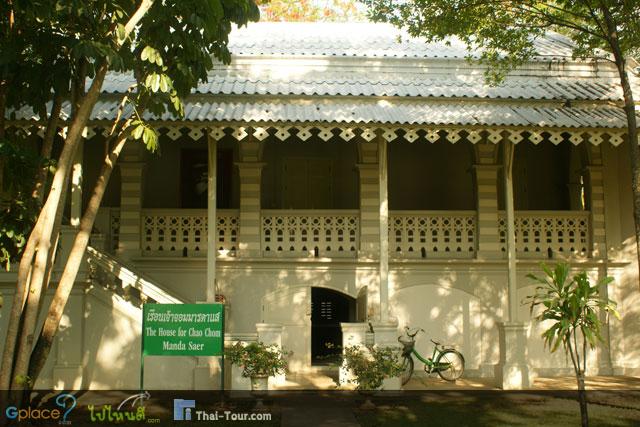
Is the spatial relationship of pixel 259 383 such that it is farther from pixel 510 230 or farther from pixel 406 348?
pixel 510 230

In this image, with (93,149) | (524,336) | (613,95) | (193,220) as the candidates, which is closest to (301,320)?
(193,220)

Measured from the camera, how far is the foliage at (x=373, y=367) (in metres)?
10.8

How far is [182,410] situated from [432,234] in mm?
7279

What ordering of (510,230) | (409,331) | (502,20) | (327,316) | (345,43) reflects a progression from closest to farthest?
1. (502,20)
2. (510,230)
3. (409,331)
4. (327,316)
5. (345,43)

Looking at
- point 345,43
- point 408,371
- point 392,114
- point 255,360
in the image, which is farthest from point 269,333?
point 345,43

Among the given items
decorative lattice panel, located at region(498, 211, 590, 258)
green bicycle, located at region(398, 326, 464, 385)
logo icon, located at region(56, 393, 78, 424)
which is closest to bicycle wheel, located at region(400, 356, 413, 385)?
green bicycle, located at region(398, 326, 464, 385)

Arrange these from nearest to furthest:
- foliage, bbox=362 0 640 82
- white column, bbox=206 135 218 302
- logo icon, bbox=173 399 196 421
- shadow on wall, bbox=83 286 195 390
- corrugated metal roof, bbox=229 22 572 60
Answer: logo icon, bbox=173 399 196 421 < foliage, bbox=362 0 640 82 < shadow on wall, bbox=83 286 195 390 < white column, bbox=206 135 218 302 < corrugated metal roof, bbox=229 22 572 60

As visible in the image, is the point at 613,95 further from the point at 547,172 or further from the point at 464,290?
the point at 464,290

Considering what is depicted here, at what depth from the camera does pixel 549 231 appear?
15.6 meters

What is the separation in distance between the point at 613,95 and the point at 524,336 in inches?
212

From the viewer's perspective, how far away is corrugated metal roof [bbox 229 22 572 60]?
54.0 ft

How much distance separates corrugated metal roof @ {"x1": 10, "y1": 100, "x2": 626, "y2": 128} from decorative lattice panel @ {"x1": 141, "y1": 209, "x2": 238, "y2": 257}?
3012 mm

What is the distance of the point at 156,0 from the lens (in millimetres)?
8836

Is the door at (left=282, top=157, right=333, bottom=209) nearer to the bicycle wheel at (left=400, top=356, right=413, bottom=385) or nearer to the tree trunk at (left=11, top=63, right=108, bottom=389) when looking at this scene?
the bicycle wheel at (left=400, top=356, right=413, bottom=385)
